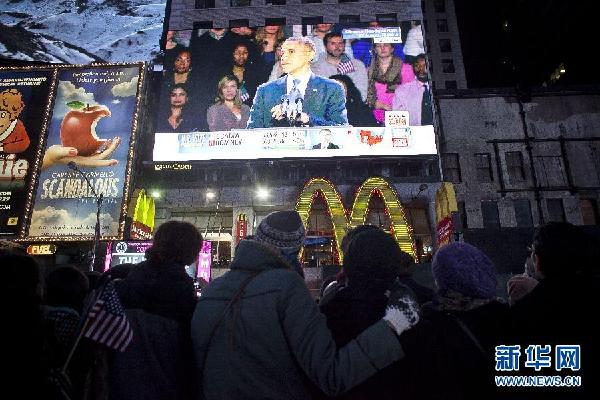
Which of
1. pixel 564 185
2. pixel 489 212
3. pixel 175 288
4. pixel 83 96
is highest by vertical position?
pixel 83 96

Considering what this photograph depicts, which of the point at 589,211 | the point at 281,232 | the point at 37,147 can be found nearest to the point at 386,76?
the point at 589,211

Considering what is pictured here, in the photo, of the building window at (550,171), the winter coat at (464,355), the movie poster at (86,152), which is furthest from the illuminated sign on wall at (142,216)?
the building window at (550,171)

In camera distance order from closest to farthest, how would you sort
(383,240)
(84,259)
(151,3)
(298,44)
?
(383,240), (84,259), (298,44), (151,3)

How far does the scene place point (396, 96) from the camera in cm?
2533

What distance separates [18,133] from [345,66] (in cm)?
2129

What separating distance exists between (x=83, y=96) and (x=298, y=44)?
14.6 metres

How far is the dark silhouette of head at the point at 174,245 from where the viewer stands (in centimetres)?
336

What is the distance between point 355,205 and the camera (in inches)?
876

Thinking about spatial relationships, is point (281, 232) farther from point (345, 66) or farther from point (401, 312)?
point (345, 66)

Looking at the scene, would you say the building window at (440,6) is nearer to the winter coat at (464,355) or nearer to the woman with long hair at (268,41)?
the woman with long hair at (268,41)

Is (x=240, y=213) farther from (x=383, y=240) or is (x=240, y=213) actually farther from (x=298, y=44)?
(x=383, y=240)

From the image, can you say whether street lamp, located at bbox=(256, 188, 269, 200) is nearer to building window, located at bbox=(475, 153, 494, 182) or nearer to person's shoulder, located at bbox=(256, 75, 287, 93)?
person's shoulder, located at bbox=(256, 75, 287, 93)

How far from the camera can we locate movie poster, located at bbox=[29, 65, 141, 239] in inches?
904

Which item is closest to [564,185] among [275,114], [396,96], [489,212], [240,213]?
[489,212]
